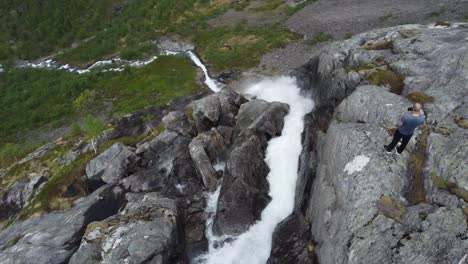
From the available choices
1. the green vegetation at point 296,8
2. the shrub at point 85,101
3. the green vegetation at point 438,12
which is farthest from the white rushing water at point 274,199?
the green vegetation at point 296,8

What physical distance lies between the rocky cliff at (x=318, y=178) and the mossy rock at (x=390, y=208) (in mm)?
82

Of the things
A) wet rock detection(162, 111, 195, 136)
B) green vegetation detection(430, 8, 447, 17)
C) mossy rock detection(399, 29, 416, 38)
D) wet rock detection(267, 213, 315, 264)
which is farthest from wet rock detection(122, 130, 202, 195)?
green vegetation detection(430, 8, 447, 17)

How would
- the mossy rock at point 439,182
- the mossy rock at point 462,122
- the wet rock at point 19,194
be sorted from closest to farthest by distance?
the mossy rock at point 439,182 → the mossy rock at point 462,122 → the wet rock at point 19,194

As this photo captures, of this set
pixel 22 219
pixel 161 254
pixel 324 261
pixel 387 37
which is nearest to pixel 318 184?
pixel 324 261

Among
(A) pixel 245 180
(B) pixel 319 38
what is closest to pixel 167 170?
(A) pixel 245 180

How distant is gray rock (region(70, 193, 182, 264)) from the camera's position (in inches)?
1273

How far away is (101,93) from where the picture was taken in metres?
87.0

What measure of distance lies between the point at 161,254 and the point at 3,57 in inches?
5353

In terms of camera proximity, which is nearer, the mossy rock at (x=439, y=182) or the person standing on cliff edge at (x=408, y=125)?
the mossy rock at (x=439, y=182)

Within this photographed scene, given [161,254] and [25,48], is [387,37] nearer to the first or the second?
[161,254]

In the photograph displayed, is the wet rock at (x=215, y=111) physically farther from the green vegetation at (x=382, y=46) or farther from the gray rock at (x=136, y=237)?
the green vegetation at (x=382, y=46)

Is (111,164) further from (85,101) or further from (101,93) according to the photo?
(101,93)

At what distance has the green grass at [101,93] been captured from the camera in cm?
7900

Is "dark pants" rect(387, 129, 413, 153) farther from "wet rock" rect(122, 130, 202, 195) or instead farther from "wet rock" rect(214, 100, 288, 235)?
"wet rock" rect(122, 130, 202, 195)
